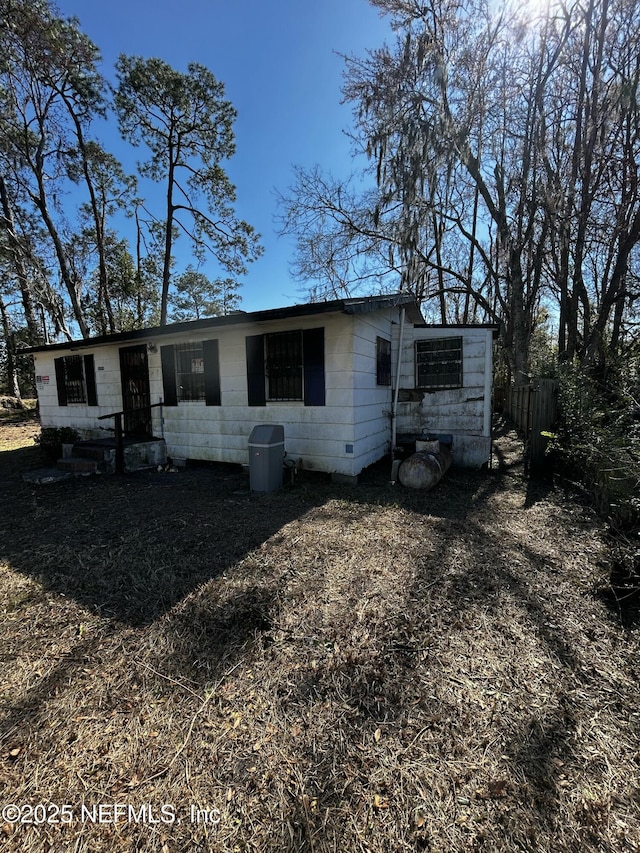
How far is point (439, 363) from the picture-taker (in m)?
6.68

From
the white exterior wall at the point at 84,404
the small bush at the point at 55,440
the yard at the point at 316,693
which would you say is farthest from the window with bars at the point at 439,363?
the small bush at the point at 55,440

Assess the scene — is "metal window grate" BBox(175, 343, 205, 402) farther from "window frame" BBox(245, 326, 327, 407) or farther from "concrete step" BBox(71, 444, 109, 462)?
"concrete step" BBox(71, 444, 109, 462)

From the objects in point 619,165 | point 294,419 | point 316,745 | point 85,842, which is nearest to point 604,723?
point 316,745

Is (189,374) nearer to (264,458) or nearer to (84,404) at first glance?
(264,458)

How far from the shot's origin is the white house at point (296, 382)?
213 inches

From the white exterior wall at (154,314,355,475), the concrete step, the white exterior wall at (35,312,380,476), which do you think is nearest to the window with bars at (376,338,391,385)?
the white exterior wall at (35,312,380,476)

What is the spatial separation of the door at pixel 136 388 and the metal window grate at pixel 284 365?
2.90 m

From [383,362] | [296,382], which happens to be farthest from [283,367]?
[383,362]

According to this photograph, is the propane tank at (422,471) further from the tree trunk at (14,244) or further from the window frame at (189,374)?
the tree trunk at (14,244)

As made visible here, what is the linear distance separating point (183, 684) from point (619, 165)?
10633 mm

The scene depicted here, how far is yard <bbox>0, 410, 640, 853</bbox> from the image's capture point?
1.31 m

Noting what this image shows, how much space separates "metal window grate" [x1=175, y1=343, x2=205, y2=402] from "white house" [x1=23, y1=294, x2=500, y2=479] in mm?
19

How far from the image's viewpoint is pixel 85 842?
1.24m

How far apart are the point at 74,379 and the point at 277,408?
585 centimetres
